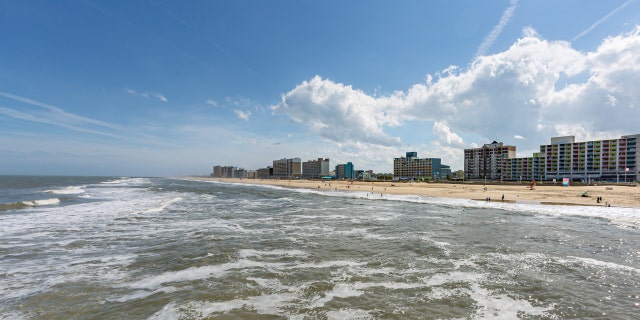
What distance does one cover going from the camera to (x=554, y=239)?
16.7 m

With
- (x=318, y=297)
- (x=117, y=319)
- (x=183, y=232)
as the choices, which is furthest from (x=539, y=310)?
(x=183, y=232)

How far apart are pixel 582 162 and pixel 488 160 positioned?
42772 millimetres

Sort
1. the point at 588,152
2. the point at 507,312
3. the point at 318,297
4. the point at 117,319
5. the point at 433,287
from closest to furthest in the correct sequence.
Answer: the point at 117,319, the point at 507,312, the point at 318,297, the point at 433,287, the point at 588,152

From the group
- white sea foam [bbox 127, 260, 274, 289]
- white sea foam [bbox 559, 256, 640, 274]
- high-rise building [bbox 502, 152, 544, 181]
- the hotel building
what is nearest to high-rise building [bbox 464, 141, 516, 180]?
high-rise building [bbox 502, 152, 544, 181]

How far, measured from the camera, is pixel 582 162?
422ft

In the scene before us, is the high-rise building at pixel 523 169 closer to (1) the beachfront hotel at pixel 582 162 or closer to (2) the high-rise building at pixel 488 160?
(1) the beachfront hotel at pixel 582 162

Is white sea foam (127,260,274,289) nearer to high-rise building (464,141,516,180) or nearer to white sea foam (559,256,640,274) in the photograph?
white sea foam (559,256,640,274)

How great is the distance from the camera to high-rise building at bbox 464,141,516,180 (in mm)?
161875

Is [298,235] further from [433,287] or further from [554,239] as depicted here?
[554,239]

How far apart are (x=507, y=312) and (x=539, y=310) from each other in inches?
38.1

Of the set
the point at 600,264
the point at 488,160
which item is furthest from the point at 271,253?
the point at 488,160

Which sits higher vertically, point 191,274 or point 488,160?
point 488,160

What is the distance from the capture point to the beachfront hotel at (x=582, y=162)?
11594 cm

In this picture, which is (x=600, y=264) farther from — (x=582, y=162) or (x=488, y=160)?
(x=488, y=160)
